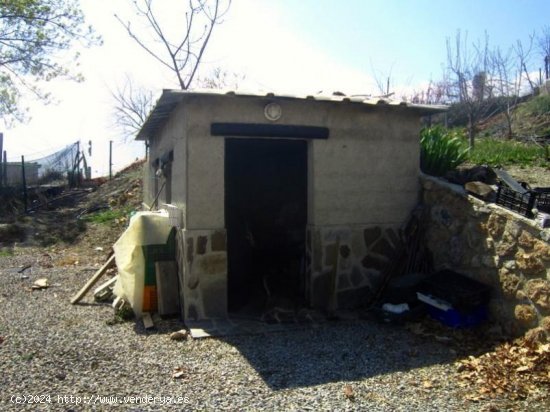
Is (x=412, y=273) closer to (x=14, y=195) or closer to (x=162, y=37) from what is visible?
(x=14, y=195)

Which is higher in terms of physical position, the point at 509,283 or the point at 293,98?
the point at 293,98

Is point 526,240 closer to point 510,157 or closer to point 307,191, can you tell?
point 307,191

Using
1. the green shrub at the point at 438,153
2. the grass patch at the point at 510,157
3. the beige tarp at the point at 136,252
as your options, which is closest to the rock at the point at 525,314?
the green shrub at the point at 438,153

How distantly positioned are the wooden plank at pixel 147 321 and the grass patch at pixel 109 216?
8.69 m

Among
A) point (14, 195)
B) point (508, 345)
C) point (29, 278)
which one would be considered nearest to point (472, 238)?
point (508, 345)

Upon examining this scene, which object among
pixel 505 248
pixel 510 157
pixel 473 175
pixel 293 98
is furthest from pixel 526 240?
pixel 510 157

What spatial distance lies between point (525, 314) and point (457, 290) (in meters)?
0.80

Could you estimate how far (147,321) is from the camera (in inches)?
250

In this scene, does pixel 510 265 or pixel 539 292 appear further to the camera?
pixel 510 265

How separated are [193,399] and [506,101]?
1821cm

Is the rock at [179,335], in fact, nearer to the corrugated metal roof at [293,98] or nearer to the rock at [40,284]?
the corrugated metal roof at [293,98]

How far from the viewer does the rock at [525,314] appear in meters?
5.24

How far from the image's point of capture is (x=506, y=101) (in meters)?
18.8

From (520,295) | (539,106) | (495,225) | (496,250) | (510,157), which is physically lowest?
(520,295)
